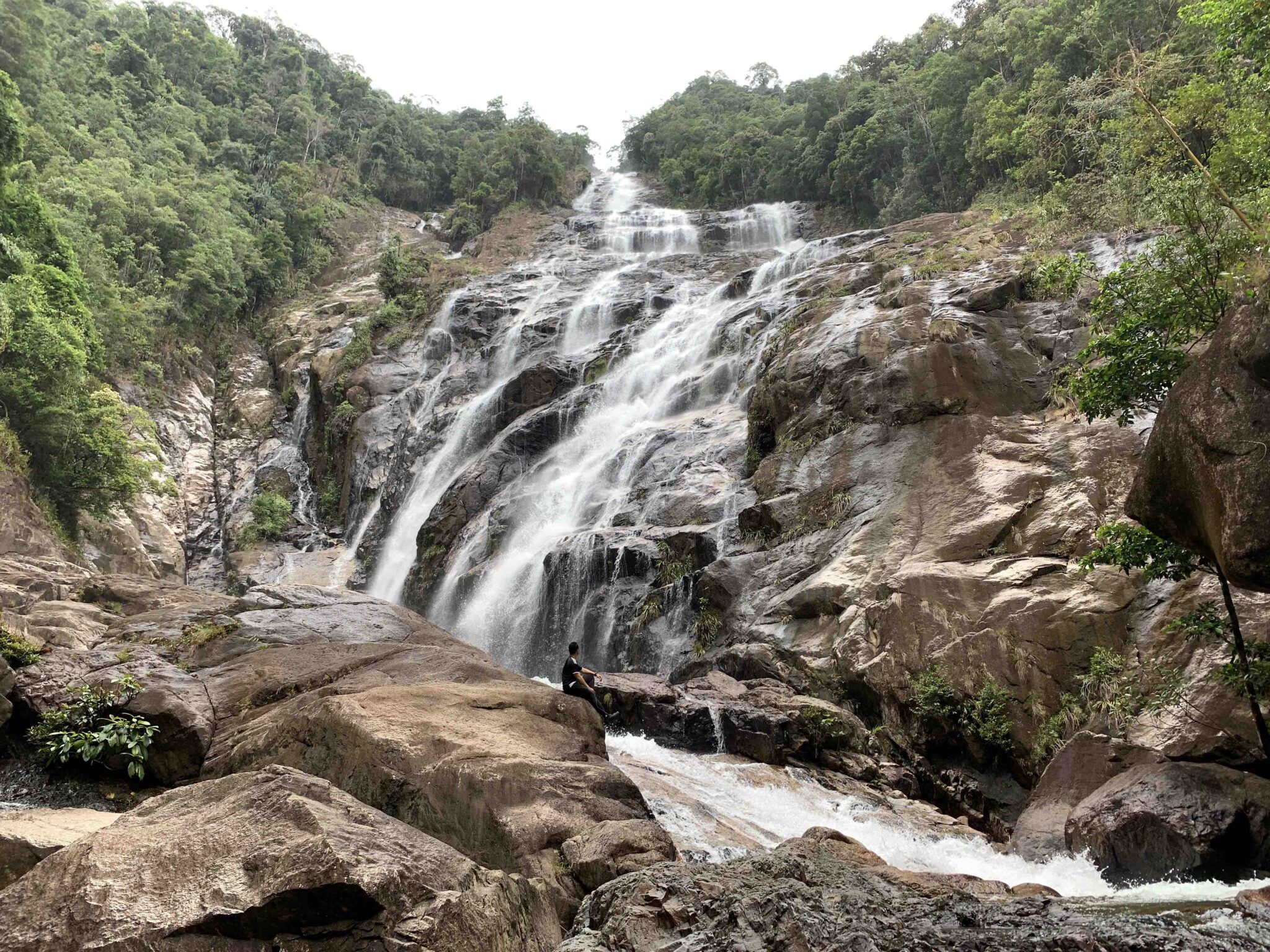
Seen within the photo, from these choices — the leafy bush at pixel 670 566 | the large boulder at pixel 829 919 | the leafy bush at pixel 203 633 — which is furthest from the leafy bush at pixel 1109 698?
the leafy bush at pixel 203 633

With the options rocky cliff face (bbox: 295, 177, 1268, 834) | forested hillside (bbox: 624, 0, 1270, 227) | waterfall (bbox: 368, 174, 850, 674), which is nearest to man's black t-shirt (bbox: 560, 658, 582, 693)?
rocky cliff face (bbox: 295, 177, 1268, 834)

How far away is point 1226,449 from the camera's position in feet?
19.2

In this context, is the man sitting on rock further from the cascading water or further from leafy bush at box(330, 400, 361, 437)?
leafy bush at box(330, 400, 361, 437)

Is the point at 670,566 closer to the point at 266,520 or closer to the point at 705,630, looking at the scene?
the point at 705,630

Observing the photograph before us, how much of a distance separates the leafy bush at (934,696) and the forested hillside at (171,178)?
21231mm

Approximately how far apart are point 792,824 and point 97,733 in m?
7.56

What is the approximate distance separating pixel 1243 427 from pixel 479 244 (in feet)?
151

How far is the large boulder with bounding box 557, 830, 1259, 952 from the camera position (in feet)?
14.0

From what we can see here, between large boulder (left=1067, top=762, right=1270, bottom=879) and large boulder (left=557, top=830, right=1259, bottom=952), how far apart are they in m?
2.28

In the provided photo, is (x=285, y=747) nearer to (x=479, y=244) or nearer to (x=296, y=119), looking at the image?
(x=479, y=244)

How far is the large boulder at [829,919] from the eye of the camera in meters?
4.27

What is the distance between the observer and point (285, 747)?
7172 millimetres

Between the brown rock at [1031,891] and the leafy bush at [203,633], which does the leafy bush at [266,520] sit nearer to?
the leafy bush at [203,633]

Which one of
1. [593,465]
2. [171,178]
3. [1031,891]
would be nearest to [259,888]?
[1031,891]
